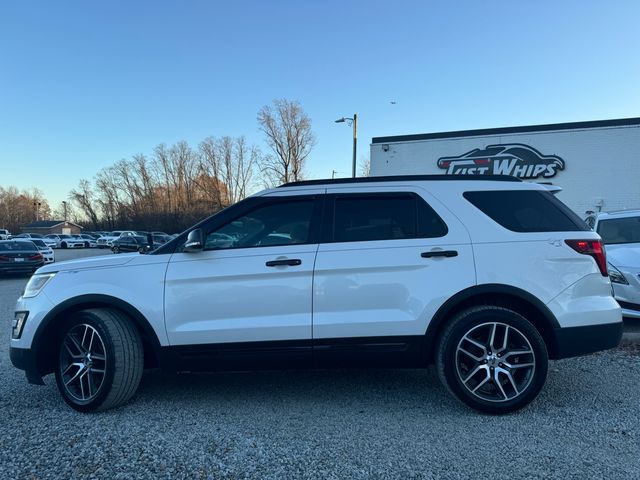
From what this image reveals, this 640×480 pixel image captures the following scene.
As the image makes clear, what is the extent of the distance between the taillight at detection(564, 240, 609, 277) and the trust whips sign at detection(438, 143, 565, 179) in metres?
11.6

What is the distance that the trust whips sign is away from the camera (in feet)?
46.2

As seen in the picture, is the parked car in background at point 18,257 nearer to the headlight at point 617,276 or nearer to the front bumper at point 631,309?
the headlight at point 617,276

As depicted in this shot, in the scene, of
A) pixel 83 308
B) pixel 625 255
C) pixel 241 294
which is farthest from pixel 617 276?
pixel 83 308

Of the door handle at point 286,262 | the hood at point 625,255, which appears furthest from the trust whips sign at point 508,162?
the door handle at point 286,262

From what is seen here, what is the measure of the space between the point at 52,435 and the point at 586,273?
4.20 m

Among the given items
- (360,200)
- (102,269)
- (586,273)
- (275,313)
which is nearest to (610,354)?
(586,273)

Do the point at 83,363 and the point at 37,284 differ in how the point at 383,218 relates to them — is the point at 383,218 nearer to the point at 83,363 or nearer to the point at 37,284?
the point at 83,363

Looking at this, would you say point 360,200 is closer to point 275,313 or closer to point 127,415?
point 275,313

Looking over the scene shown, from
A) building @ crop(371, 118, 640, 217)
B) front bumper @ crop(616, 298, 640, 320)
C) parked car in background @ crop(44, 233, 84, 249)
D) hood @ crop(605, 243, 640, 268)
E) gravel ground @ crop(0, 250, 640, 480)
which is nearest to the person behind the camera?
gravel ground @ crop(0, 250, 640, 480)

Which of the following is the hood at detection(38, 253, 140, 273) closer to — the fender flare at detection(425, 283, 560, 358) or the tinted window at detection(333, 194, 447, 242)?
the tinted window at detection(333, 194, 447, 242)

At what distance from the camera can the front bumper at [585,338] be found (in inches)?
129

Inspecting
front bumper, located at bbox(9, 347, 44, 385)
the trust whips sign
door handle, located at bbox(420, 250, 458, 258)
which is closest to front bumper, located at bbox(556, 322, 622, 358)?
door handle, located at bbox(420, 250, 458, 258)

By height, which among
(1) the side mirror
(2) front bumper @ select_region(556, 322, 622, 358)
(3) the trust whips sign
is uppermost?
(3) the trust whips sign

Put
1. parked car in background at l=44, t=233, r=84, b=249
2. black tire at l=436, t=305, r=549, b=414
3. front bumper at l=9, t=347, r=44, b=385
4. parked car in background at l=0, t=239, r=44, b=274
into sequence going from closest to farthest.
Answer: black tire at l=436, t=305, r=549, b=414
front bumper at l=9, t=347, r=44, b=385
parked car in background at l=0, t=239, r=44, b=274
parked car in background at l=44, t=233, r=84, b=249
